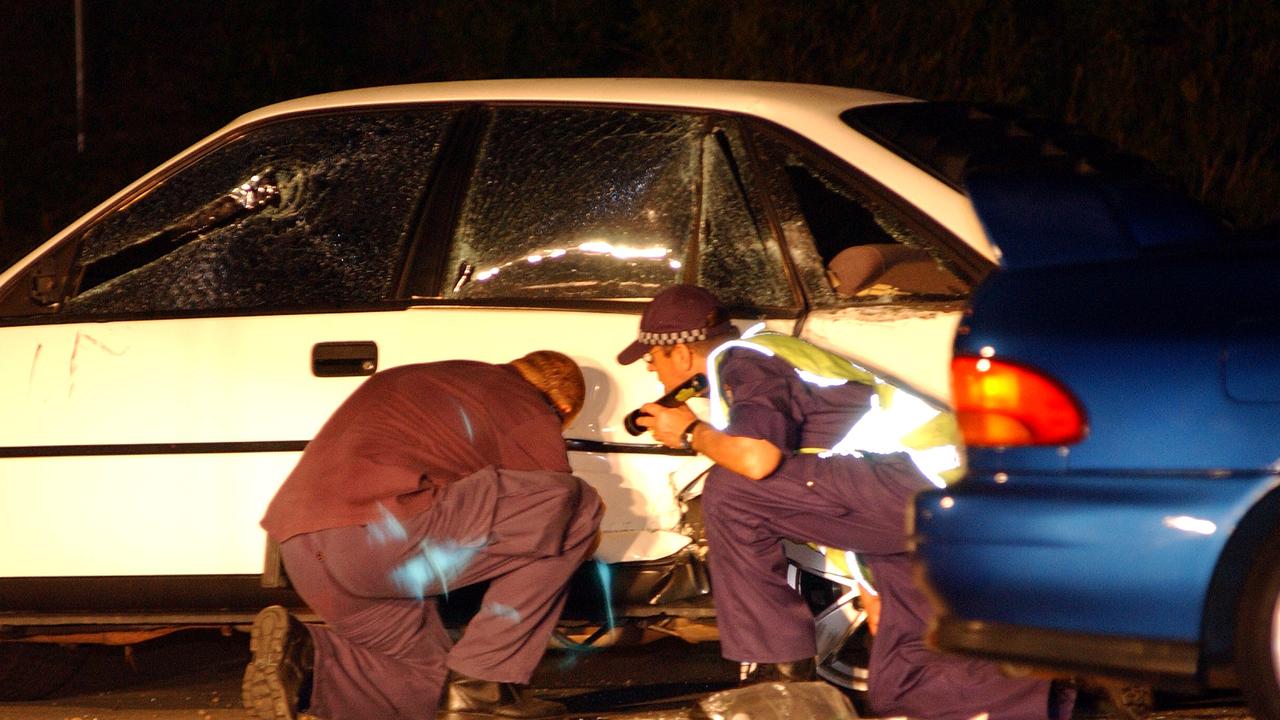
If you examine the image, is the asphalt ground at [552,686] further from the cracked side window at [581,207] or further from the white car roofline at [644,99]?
the white car roofline at [644,99]

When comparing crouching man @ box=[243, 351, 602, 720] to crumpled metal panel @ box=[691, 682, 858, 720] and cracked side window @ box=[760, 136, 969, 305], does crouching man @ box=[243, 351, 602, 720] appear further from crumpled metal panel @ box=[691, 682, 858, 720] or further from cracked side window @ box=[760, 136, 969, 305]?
cracked side window @ box=[760, 136, 969, 305]

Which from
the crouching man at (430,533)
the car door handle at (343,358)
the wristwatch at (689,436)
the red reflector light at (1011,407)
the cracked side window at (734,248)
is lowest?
the crouching man at (430,533)

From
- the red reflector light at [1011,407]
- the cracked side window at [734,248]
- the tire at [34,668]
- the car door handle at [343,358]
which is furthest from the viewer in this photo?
the tire at [34,668]

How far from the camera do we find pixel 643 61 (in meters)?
11.4

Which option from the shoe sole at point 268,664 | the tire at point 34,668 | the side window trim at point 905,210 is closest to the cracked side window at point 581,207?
the side window trim at point 905,210

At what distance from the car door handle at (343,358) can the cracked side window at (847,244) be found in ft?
3.56

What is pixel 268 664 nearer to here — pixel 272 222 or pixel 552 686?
pixel 552 686

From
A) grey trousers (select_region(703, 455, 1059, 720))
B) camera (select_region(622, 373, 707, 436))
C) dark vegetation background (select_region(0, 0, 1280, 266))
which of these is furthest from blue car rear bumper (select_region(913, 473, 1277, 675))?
dark vegetation background (select_region(0, 0, 1280, 266))

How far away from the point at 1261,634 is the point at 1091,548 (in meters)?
0.36

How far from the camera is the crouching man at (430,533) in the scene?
159 inches

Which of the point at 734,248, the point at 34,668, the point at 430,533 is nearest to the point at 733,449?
the point at 734,248

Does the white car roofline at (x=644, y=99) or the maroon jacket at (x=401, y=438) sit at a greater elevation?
the white car roofline at (x=644, y=99)

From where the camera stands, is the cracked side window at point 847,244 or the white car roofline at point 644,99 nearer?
the cracked side window at point 847,244

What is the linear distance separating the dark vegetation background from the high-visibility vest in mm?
4223
